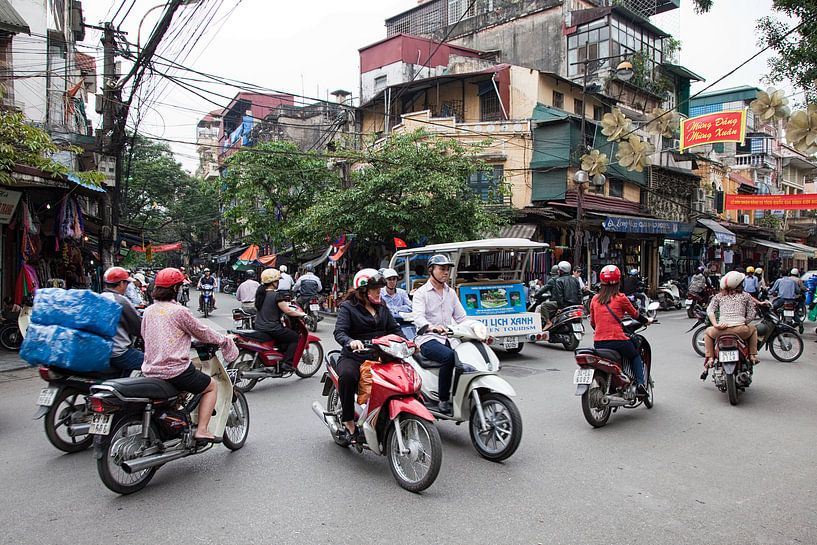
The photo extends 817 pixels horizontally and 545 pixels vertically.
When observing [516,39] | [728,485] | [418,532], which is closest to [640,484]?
[728,485]

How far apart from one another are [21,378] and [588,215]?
18574 mm

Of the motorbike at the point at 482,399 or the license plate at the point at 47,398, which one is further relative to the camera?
the license plate at the point at 47,398

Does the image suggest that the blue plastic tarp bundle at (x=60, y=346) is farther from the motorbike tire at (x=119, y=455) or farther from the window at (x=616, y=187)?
the window at (x=616, y=187)

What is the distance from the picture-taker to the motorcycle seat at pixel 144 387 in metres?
3.94

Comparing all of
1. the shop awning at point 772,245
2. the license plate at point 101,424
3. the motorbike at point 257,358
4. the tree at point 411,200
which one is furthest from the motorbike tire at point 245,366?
the shop awning at point 772,245

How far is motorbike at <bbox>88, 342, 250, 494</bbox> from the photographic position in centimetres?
Answer: 388

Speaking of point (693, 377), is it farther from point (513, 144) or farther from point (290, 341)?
point (513, 144)

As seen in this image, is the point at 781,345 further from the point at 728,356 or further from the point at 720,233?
the point at 720,233

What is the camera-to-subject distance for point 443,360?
4.97 meters

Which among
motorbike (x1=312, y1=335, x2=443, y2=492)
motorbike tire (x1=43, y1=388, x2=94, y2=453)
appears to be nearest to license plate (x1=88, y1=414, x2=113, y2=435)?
motorbike tire (x1=43, y1=388, x2=94, y2=453)

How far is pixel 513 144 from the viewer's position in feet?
75.0

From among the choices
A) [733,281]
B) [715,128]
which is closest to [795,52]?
[715,128]

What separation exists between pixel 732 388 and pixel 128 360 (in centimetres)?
643

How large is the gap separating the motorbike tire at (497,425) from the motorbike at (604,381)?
1.27 metres
